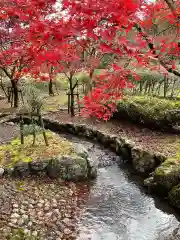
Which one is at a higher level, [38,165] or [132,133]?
[132,133]

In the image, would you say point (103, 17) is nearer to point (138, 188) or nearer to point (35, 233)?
point (35, 233)

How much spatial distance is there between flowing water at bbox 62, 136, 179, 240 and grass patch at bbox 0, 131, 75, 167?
150cm

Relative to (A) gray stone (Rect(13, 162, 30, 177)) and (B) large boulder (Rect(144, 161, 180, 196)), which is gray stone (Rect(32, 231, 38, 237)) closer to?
(A) gray stone (Rect(13, 162, 30, 177))

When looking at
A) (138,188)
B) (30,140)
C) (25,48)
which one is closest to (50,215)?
(138,188)

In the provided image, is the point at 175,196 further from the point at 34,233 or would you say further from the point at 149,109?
the point at 149,109

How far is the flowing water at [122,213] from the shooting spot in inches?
262

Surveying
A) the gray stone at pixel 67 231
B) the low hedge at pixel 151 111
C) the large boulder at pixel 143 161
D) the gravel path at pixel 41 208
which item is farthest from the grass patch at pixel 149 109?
the gray stone at pixel 67 231

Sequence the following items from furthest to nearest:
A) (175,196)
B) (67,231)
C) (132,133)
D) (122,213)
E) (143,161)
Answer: (132,133) < (143,161) < (175,196) < (122,213) < (67,231)

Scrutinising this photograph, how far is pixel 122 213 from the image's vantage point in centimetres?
748

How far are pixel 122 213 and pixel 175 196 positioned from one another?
147 cm

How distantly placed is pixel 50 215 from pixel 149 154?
4.29 meters

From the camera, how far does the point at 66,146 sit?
9.80 meters

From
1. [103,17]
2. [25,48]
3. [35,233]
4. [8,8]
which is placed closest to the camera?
[103,17]

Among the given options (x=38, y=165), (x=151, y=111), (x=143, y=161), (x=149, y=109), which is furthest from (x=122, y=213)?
(x=149, y=109)
